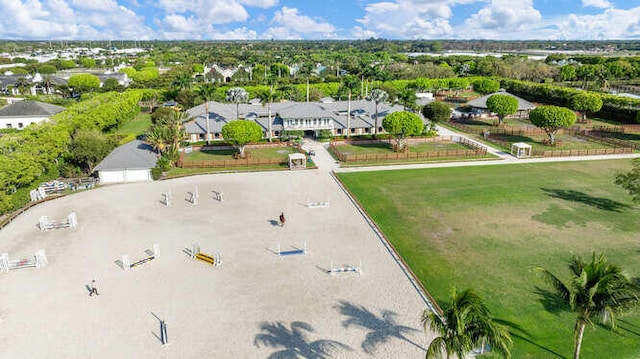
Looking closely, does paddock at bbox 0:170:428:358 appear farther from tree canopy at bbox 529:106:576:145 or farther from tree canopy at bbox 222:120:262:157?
tree canopy at bbox 529:106:576:145

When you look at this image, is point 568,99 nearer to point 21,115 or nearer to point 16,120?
point 21,115

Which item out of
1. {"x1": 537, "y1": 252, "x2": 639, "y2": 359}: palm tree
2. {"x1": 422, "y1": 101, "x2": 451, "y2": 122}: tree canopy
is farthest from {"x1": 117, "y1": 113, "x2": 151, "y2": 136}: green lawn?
{"x1": 537, "y1": 252, "x2": 639, "y2": 359}: palm tree

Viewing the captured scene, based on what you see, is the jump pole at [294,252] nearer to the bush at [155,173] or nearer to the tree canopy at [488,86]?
the bush at [155,173]

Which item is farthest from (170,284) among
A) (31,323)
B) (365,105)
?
(365,105)

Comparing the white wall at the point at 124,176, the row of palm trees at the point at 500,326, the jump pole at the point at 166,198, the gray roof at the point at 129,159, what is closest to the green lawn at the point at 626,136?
the row of palm trees at the point at 500,326

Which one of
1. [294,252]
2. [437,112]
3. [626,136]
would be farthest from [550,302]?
[626,136]
